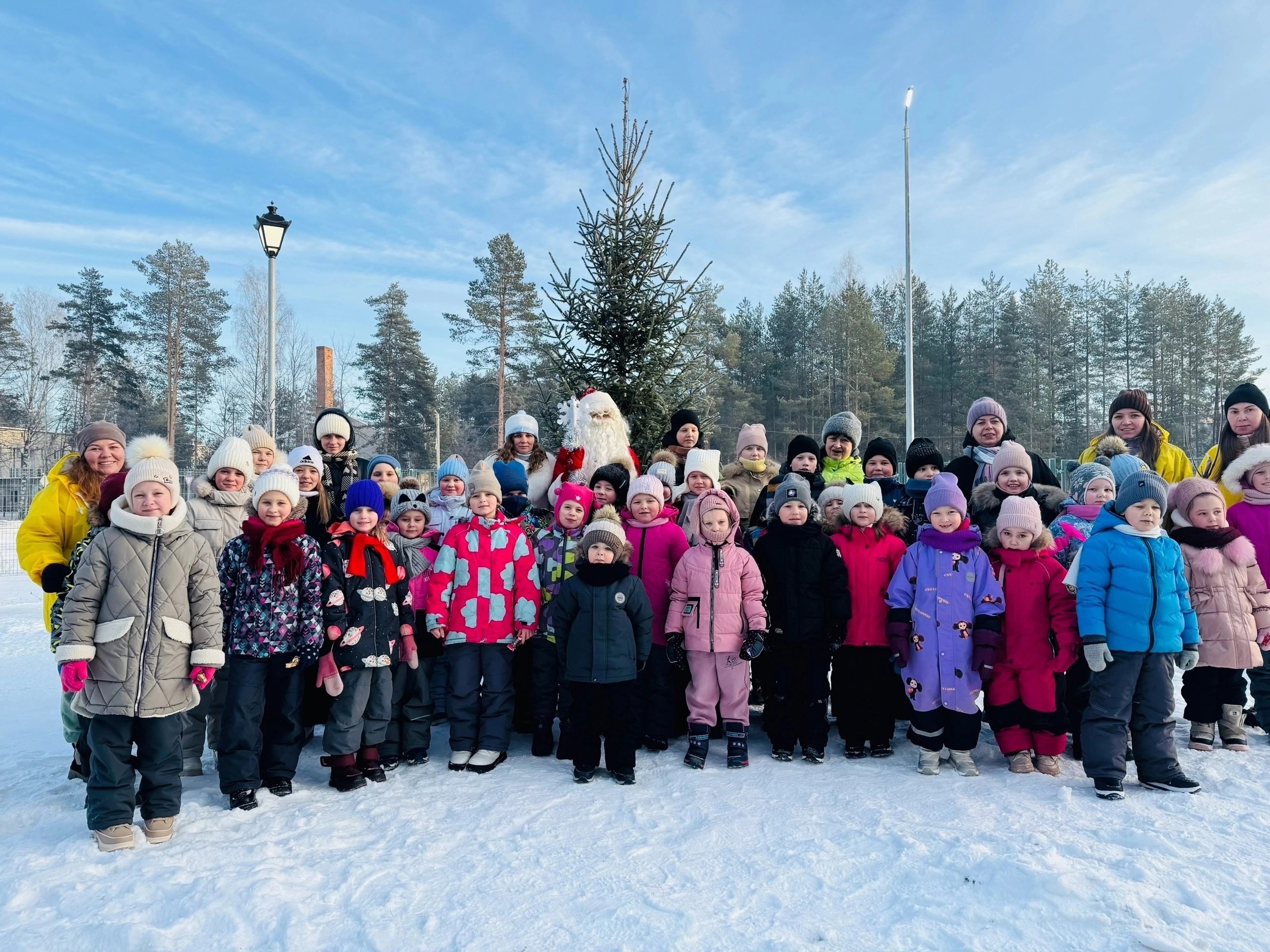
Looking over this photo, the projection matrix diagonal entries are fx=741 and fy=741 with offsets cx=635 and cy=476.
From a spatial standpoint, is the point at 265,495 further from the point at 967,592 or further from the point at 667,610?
the point at 967,592

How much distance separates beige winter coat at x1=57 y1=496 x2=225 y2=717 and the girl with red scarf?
0.25 meters

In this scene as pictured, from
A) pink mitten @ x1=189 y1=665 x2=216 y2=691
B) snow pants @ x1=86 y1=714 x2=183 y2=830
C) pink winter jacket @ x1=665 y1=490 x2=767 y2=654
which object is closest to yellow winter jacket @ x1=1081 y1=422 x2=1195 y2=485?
pink winter jacket @ x1=665 y1=490 x2=767 y2=654

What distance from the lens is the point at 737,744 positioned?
483cm

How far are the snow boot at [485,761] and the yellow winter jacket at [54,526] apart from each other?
8.54 ft

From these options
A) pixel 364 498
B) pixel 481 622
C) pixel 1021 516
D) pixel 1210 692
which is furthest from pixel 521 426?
pixel 1210 692

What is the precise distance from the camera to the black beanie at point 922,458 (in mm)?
5859

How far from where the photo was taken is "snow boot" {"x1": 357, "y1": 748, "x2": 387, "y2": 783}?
15.3ft

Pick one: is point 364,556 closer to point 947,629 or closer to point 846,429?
point 947,629

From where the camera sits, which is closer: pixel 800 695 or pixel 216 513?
pixel 216 513

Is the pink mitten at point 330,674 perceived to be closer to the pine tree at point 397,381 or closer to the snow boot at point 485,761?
the snow boot at point 485,761

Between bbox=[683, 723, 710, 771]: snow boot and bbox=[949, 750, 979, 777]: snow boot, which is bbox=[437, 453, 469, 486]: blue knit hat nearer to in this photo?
bbox=[683, 723, 710, 771]: snow boot

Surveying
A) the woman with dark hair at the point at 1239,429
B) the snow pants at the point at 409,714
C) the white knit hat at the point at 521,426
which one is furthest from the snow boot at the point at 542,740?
the woman with dark hair at the point at 1239,429

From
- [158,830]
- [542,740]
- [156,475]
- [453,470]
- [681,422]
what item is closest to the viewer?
[158,830]

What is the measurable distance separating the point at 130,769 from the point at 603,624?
2619 mm
